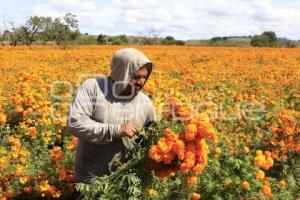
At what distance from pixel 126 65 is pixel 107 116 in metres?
0.40

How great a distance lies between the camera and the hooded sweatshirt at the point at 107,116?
3.05 meters

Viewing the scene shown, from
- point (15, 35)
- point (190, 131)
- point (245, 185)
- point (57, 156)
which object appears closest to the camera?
point (190, 131)

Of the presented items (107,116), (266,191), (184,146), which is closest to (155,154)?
(184,146)

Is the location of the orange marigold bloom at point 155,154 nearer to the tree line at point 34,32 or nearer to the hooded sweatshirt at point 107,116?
the hooded sweatshirt at point 107,116

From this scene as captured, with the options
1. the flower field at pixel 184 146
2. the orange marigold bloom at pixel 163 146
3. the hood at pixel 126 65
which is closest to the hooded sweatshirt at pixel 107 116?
the hood at pixel 126 65

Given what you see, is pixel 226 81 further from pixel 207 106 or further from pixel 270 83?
pixel 207 106

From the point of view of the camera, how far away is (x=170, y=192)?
4.50m

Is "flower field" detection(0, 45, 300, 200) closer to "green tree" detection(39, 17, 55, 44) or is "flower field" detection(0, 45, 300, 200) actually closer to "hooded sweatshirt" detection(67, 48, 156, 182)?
"hooded sweatshirt" detection(67, 48, 156, 182)

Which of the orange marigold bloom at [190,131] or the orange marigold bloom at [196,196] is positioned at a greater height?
the orange marigold bloom at [190,131]

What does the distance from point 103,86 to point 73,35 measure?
1498 inches

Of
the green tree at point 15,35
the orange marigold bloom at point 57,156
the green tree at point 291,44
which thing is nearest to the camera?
the orange marigold bloom at point 57,156

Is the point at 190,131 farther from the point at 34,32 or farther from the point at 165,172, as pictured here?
the point at 34,32

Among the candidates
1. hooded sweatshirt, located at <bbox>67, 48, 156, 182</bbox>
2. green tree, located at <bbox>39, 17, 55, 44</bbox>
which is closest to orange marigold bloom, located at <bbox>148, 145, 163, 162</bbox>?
hooded sweatshirt, located at <bbox>67, 48, 156, 182</bbox>

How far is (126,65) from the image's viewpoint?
3.08 meters
